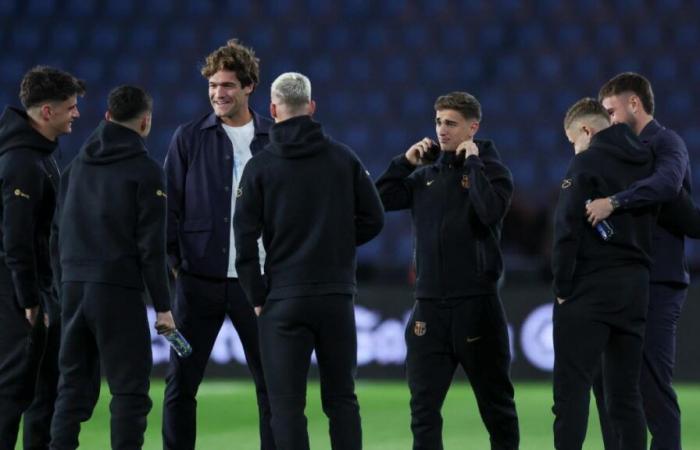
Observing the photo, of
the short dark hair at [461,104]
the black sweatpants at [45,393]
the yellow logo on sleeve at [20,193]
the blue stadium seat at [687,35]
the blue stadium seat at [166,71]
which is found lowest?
the black sweatpants at [45,393]

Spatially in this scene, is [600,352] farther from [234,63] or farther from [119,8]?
[119,8]

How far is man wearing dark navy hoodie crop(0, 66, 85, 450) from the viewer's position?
6.08m

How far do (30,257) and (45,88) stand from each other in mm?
941

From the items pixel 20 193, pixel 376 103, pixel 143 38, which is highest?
pixel 143 38

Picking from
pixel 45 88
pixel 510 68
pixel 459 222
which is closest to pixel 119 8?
pixel 510 68

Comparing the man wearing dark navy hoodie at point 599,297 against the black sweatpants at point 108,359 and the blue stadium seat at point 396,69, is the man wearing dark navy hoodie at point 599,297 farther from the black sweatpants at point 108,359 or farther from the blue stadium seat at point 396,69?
the blue stadium seat at point 396,69

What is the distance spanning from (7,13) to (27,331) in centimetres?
1195

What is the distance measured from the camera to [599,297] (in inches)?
230

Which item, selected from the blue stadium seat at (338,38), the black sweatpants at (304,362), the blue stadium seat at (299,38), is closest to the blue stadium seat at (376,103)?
the blue stadium seat at (338,38)

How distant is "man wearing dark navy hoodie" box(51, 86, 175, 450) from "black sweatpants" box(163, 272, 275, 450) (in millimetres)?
466

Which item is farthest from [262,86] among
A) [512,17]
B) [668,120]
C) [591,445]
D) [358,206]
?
[358,206]

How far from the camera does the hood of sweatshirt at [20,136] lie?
6250 millimetres

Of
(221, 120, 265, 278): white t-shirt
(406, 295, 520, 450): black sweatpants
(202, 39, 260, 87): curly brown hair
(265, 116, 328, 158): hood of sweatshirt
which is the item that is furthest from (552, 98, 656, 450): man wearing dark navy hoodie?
(202, 39, 260, 87): curly brown hair

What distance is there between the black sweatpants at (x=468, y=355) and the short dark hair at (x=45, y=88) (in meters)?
2.23
